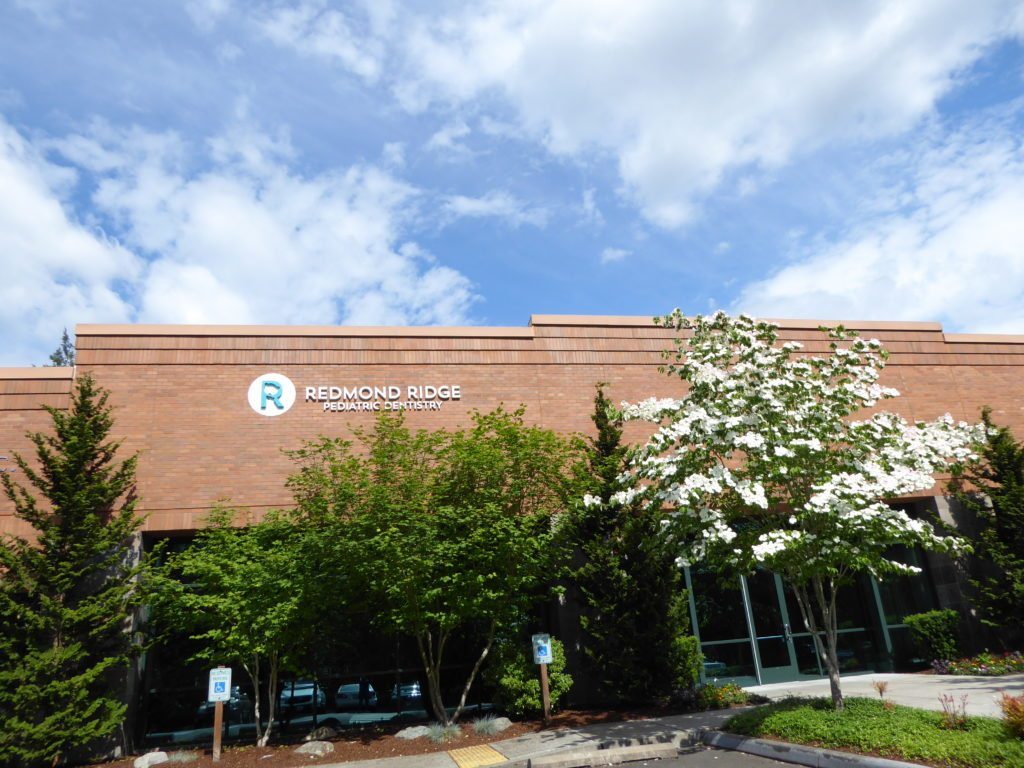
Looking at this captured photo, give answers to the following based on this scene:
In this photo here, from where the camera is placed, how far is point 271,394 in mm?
15391

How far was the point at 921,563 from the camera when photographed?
1797 cm

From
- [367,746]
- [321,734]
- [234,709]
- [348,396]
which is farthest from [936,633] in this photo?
[234,709]

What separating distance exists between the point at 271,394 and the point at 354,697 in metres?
6.71

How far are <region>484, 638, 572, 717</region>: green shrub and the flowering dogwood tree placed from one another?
15.0 feet

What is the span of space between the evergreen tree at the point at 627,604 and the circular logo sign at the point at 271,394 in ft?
22.4

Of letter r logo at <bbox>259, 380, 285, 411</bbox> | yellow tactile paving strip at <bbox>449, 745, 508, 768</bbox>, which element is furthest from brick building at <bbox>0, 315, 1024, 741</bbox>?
yellow tactile paving strip at <bbox>449, 745, 508, 768</bbox>

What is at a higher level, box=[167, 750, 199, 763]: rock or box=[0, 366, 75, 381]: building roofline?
box=[0, 366, 75, 381]: building roofline

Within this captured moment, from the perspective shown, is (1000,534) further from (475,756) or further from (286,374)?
(286,374)

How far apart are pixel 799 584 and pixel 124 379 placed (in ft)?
45.2

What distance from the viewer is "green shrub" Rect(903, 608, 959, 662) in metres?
16.2

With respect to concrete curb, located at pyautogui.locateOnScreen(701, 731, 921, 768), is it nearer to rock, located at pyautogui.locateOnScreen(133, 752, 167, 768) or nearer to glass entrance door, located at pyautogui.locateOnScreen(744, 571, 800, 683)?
glass entrance door, located at pyautogui.locateOnScreen(744, 571, 800, 683)

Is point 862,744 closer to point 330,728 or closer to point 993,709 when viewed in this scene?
point 993,709

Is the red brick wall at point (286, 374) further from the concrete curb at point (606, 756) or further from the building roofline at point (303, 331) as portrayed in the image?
the concrete curb at point (606, 756)

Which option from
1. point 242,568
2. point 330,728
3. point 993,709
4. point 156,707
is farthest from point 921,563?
point 156,707
